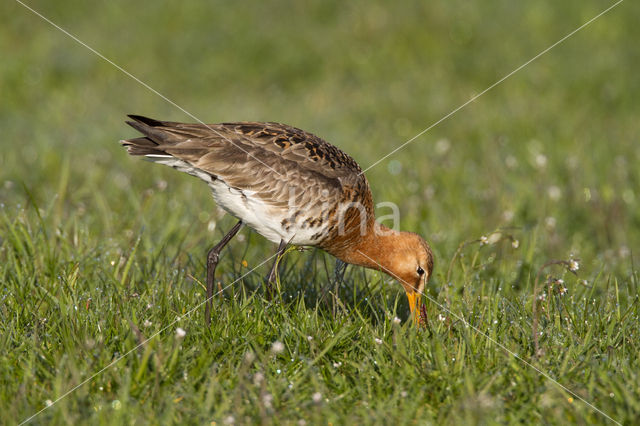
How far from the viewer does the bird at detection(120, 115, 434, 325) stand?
14.8ft

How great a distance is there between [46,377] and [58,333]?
1.20 feet

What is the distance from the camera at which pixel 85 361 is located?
138 inches

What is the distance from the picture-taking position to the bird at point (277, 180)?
450cm

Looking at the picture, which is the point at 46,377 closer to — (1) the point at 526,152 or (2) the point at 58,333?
(2) the point at 58,333

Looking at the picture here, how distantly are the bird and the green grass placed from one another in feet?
0.99

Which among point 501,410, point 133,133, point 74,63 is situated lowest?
point 501,410

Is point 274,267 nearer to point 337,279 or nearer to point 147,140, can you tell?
point 337,279

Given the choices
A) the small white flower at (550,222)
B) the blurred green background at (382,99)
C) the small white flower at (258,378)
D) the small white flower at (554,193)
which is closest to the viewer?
the small white flower at (258,378)

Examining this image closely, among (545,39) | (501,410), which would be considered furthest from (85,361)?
(545,39)

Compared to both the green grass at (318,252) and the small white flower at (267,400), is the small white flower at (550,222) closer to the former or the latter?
the green grass at (318,252)

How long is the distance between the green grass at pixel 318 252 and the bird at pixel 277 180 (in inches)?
11.9

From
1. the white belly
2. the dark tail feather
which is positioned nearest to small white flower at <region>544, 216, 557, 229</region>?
the white belly

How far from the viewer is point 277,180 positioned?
4.57 m

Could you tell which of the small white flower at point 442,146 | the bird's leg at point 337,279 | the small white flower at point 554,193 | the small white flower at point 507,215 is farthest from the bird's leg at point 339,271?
the small white flower at point 442,146
